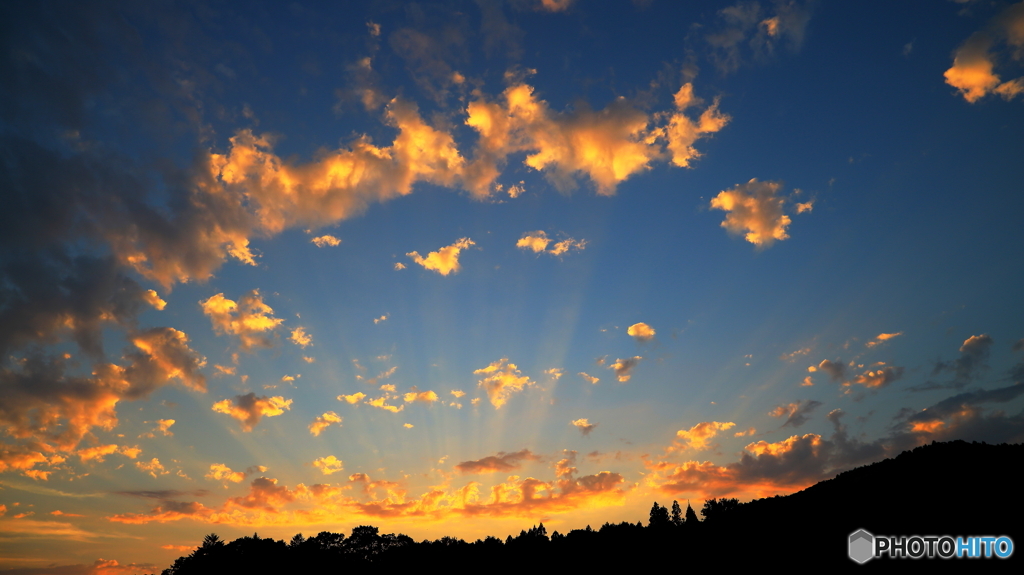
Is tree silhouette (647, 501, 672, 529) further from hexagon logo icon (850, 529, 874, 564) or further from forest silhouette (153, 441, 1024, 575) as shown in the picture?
hexagon logo icon (850, 529, 874, 564)

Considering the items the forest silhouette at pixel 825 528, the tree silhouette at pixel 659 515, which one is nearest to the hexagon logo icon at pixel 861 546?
the forest silhouette at pixel 825 528

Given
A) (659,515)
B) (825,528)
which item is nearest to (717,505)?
(659,515)

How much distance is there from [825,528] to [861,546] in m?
11.4

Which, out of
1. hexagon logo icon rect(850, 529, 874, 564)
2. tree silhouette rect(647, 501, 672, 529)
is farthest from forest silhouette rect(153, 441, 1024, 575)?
tree silhouette rect(647, 501, 672, 529)

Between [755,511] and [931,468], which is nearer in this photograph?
[931,468]

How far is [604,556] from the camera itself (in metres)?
128

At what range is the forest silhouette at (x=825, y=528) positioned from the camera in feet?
210

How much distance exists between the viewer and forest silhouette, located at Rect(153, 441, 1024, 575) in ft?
210

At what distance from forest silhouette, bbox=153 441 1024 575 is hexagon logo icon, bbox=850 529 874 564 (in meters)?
1.07

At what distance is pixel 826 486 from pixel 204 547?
18135 centimetres

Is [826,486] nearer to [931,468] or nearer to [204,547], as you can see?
[931,468]

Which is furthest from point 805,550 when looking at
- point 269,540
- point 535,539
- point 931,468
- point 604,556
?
point 269,540

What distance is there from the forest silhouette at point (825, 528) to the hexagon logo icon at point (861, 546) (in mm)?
1066

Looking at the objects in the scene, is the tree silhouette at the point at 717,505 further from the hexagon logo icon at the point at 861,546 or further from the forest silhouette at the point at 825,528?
the hexagon logo icon at the point at 861,546
